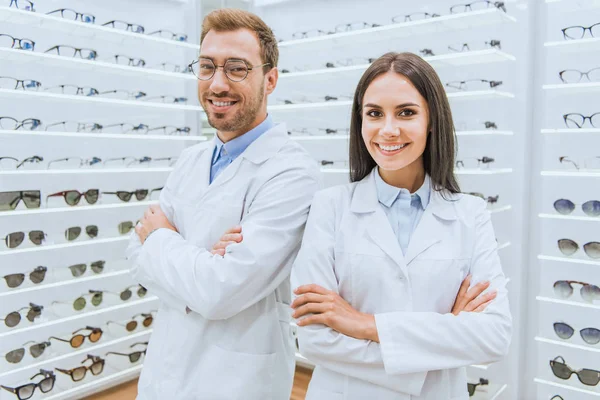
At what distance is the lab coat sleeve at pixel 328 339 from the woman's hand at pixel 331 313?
2 centimetres

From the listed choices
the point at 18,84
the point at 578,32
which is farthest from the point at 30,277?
the point at 578,32

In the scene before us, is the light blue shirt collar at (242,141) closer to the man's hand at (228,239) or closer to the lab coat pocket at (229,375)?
the man's hand at (228,239)

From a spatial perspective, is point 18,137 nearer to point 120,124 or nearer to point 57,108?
point 57,108

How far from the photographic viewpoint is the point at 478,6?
416cm

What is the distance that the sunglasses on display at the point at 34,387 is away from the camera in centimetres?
351

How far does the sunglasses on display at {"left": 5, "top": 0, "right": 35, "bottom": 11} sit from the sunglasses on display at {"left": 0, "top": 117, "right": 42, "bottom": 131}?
734 millimetres

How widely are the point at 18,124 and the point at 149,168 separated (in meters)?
1.00

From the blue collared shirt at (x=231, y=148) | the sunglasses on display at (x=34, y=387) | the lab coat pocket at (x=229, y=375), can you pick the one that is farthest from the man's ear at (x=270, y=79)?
the sunglasses on display at (x=34, y=387)

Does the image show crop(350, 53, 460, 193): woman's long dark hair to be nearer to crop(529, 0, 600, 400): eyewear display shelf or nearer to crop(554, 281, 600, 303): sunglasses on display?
crop(529, 0, 600, 400): eyewear display shelf

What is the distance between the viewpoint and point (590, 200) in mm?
3717

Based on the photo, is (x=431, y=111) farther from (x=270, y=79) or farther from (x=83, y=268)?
(x=83, y=268)

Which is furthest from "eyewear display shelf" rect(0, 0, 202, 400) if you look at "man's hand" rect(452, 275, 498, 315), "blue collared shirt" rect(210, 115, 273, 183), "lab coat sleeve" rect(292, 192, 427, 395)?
"man's hand" rect(452, 275, 498, 315)

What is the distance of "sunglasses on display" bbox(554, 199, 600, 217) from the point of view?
361 centimetres

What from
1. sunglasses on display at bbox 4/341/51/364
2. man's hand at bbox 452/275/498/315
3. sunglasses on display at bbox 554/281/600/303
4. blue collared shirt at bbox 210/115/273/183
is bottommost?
sunglasses on display at bbox 4/341/51/364
